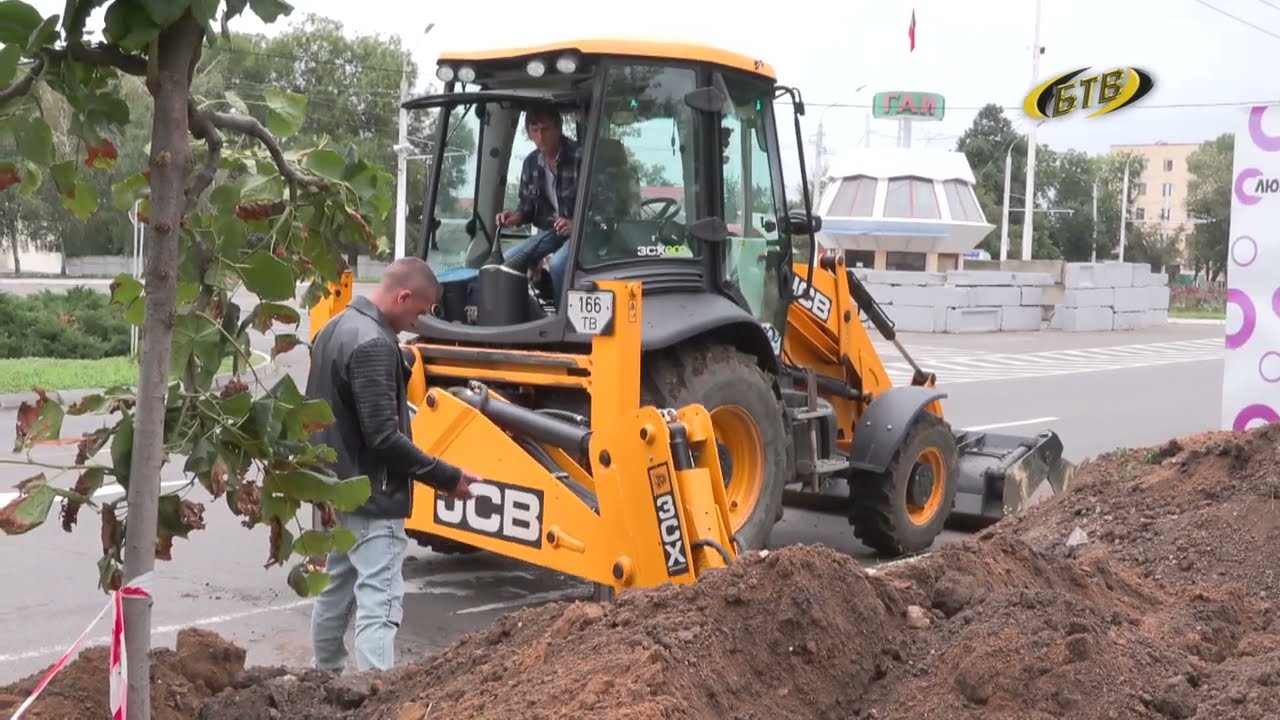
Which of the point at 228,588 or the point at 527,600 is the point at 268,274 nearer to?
the point at 527,600

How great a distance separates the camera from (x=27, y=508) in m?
2.84

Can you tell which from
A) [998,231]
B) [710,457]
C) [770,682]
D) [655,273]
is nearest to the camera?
[770,682]

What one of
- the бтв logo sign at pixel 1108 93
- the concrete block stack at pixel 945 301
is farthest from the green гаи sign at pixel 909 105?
the бтв logo sign at pixel 1108 93

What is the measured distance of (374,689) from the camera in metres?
3.96

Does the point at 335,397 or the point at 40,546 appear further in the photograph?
the point at 40,546

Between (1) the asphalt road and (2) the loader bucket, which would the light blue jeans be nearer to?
(1) the asphalt road

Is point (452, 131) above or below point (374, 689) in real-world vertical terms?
above

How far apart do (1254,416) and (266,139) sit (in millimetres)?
7061

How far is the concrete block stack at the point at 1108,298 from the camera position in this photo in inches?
1554

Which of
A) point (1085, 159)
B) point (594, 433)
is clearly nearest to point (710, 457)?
point (594, 433)

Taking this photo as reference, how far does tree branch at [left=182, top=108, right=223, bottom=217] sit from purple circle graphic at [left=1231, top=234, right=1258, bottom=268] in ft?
22.7

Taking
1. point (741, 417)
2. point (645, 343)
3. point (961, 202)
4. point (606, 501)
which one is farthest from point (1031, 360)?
point (961, 202)

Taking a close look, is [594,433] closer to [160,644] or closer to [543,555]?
[543,555]

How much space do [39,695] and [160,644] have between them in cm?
287
